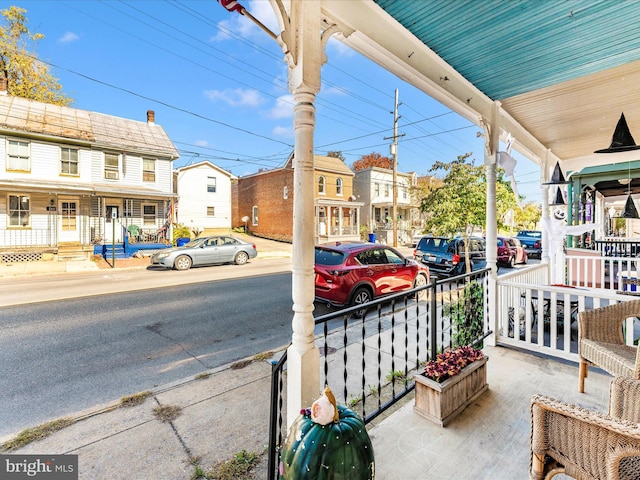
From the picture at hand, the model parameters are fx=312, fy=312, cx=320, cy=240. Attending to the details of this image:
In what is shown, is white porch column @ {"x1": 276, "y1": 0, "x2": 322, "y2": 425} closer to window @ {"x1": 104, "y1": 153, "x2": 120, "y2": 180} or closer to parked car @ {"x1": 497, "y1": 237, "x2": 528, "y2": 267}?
parked car @ {"x1": 497, "y1": 237, "x2": 528, "y2": 267}

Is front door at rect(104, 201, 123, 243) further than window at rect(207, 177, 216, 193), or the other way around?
window at rect(207, 177, 216, 193)

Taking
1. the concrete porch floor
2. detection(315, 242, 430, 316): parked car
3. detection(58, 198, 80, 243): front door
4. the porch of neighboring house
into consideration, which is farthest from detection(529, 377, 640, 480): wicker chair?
detection(58, 198, 80, 243): front door

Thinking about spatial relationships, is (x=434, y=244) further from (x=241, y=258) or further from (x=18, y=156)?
(x=18, y=156)

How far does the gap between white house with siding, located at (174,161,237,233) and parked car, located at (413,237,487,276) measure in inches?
628

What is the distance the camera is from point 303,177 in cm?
201

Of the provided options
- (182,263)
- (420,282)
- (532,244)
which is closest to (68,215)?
(182,263)

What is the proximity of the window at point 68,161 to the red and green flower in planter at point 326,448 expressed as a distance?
18.7 metres

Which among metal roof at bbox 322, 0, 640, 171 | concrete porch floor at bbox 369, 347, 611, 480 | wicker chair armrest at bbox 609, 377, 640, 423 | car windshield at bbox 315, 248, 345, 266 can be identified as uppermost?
metal roof at bbox 322, 0, 640, 171

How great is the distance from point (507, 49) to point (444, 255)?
323 inches

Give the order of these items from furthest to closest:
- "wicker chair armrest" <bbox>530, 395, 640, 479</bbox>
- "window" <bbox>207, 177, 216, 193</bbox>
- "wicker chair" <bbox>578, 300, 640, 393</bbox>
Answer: "window" <bbox>207, 177, 216, 193</bbox> < "wicker chair" <bbox>578, 300, 640, 393</bbox> < "wicker chair armrest" <bbox>530, 395, 640, 479</bbox>

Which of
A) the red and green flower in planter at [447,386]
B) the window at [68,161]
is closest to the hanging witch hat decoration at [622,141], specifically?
the red and green flower in planter at [447,386]

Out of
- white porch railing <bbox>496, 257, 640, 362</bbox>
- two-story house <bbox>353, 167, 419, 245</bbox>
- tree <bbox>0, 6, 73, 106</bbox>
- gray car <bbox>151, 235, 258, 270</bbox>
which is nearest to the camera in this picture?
white porch railing <bbox>496, 257, 640, 362</bbox>

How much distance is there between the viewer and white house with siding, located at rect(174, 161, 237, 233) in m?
22.1

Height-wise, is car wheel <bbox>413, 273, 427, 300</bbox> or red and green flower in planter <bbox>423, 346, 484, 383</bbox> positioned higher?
red and green flower in planter <bbox>423, 346, 484, 383</bbox>
